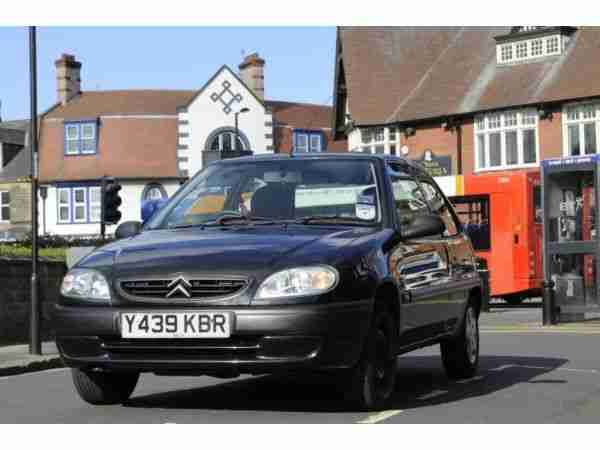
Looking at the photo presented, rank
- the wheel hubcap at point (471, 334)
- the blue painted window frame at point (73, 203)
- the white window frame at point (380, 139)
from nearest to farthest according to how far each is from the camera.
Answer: the wheel hubcap at point (471, 334) < the white window frame at point (380, 139) < the blue painted window frame at point (73, 203)

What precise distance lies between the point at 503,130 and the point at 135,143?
1241 inches

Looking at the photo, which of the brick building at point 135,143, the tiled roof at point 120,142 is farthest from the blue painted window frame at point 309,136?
the tiled roof at point 120,142

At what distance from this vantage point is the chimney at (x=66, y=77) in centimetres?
7456

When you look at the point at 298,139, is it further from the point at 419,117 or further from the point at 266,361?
the point at 266,361

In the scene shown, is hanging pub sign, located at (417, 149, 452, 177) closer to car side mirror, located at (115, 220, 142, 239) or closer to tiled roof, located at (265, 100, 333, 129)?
tiled roof, located at (265, 100, 333, 129)

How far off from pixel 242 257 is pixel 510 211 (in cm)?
2303

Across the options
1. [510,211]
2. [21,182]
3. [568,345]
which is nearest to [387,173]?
[568,345]

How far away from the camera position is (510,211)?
1200 inches

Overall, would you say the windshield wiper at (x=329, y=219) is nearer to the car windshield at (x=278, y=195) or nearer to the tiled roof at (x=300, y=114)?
the car windshield at (x=278, y=195)

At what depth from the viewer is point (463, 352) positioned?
36.0 ft

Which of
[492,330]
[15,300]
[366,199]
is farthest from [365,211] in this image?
[15,300]

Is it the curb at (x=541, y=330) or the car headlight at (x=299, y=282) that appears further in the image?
the curb at (x=541, y=330)

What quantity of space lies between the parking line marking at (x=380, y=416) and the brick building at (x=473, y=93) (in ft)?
98.8

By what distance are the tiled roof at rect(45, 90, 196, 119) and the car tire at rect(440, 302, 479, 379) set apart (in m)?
61.6
